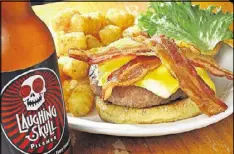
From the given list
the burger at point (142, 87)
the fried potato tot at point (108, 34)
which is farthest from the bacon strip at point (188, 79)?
the fried potato tot at point (108, 34)

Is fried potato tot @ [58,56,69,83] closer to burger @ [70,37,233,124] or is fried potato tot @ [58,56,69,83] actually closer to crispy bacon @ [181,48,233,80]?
burger @ [70,37,233,124]

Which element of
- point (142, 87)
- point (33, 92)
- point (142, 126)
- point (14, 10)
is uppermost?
point (14, 10)

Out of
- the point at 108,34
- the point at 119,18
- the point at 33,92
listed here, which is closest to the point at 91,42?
the point at 108,34

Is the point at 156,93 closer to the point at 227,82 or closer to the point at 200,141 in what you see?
the point at 200,141

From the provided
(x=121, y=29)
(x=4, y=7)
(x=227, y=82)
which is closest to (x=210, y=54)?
(x=227, y=82)

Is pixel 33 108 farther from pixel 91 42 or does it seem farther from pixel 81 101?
pixel 91 42

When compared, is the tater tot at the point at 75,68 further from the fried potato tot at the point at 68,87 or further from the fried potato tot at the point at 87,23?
the fried potato tot at the point at 87,23
